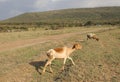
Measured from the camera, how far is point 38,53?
16750 mm

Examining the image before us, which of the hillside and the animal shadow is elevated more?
the animal shadow

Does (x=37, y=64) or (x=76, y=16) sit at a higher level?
(x=37, y=64)

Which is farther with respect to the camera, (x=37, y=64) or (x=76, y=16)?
(x=76, y=16)

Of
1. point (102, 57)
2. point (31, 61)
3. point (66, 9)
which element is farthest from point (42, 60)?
point (66, 9)

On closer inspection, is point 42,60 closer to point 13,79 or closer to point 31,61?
point 31,61

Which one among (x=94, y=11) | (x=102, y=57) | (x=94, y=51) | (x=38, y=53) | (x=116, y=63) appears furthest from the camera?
(x=94, y=11)

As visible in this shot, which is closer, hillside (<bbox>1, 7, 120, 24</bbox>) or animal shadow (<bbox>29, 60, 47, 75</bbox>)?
animal shadow (<bbox>29, 60, 47, 75</bbox>)

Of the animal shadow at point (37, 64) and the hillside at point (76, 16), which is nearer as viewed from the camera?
the animal shadow at point (37, 64)

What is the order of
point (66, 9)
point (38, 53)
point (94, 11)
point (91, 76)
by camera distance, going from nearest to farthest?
point (91, 76)
point (38, 53)
point (94, 11)
point (66, 9)

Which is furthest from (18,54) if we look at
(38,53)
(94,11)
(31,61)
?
(94,11)

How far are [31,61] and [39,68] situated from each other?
52.2 inches

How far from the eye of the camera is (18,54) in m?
17.3

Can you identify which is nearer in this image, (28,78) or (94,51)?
(28,78)

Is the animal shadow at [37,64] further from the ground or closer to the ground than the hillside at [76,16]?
further from the ground
